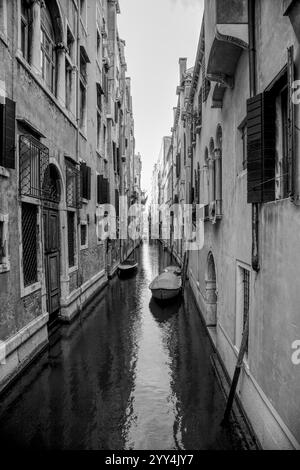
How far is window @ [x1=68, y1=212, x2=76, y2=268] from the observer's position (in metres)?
13.4

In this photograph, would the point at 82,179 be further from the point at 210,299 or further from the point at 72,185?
the point at 210,299

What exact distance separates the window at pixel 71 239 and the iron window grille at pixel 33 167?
3.37 metres

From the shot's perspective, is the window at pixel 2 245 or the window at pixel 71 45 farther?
the window at pixel 71 45

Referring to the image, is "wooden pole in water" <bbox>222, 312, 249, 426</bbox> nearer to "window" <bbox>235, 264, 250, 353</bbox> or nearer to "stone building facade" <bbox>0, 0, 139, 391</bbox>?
"window" <bbox>235, 264, 250, 353</bbox>

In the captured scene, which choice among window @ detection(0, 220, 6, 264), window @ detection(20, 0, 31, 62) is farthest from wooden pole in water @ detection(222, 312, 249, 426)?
window @ detection(20, 0, 31, 62)

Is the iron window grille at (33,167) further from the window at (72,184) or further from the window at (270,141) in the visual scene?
the window at (270,141)

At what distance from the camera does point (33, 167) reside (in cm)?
888

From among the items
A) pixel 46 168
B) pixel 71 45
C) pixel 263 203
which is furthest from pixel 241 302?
pixel 71 45

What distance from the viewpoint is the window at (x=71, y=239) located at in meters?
13.4

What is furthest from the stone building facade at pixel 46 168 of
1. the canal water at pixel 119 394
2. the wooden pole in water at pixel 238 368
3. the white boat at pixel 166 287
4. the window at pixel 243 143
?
the window at pixel 243 143

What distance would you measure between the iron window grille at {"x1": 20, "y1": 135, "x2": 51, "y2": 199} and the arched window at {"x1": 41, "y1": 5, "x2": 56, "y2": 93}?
102 inches

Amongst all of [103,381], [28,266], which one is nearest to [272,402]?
[103,381]

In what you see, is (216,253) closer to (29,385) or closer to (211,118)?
(211,118)

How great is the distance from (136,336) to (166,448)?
5972 mm
